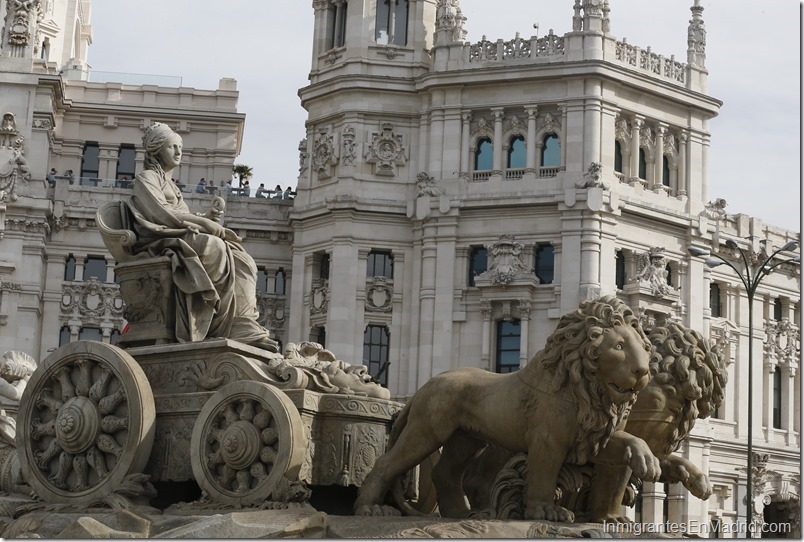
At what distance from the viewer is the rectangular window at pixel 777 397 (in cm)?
6347

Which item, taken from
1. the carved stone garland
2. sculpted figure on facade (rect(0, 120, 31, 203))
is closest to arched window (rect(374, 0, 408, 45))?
the carved stone garland

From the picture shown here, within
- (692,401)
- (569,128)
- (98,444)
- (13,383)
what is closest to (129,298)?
(98,444)

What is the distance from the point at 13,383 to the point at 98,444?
4427mm

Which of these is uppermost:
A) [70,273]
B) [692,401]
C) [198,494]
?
[70,273]

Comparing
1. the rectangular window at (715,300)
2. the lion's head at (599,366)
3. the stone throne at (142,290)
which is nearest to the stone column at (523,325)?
the rectangular window at (715,300)

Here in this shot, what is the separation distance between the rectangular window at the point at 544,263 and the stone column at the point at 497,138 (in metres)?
3.31

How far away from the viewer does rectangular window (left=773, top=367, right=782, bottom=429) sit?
208 ft

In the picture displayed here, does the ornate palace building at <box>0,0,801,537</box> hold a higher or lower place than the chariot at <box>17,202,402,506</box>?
higher

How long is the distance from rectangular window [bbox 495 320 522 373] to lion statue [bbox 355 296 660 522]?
1646 inches

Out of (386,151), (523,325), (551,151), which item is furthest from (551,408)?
(386,151)

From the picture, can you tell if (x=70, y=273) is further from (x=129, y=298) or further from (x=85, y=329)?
(x=129, y=298)

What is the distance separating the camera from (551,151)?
5688cm

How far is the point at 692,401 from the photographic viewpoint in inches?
516

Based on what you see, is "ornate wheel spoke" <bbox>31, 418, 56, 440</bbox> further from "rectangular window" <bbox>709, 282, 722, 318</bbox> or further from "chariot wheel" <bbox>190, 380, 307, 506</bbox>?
"rectangular window" <bbox>709, 282, 722, 318</bbox>
